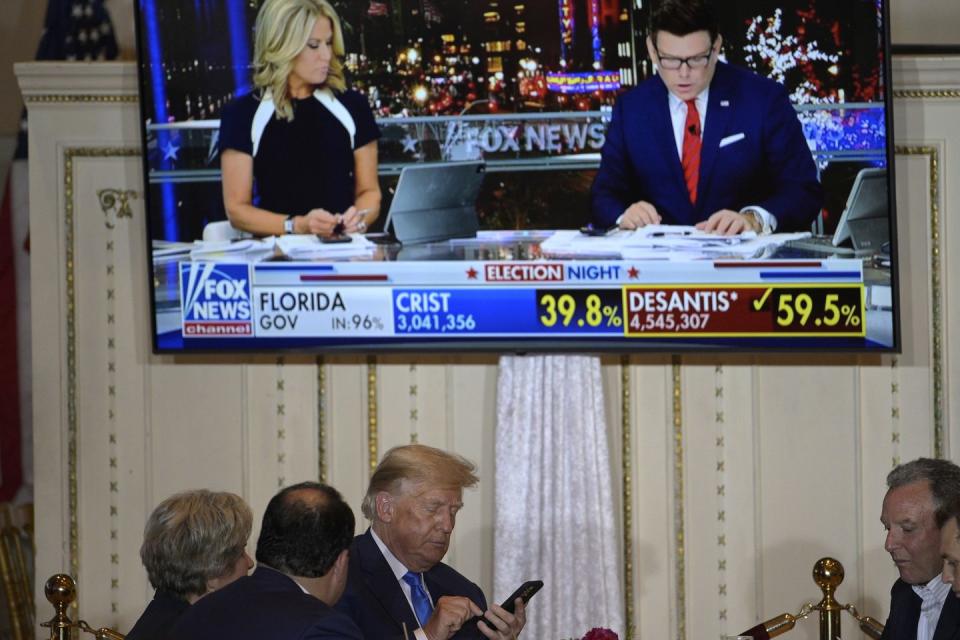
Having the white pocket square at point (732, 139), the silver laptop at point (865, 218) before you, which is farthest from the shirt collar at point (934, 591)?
the white pocket square at point (732, 139)

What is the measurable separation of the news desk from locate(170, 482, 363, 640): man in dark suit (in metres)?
2.67

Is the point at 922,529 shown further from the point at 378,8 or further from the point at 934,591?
the point at 378,8

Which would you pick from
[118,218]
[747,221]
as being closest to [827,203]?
[747,221]

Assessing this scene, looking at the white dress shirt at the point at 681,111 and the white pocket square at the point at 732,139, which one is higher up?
the white dress shirt at the point at 681,111

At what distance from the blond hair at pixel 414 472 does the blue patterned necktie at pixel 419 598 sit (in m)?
0.21

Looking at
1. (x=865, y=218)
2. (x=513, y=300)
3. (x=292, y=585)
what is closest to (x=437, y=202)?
(x=513, y=300)

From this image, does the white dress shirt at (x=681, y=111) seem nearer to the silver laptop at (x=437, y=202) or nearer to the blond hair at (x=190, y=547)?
the silver laptop at (x=437, y=202)

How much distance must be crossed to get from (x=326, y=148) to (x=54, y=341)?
156cm

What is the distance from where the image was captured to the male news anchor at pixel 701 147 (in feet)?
20.8

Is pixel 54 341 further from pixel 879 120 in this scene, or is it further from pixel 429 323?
pixel 879 120

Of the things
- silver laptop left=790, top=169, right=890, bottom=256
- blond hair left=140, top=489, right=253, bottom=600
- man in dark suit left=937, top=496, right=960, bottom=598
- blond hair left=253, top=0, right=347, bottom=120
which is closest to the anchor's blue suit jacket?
silver laptop left=790, top=169, right=890, bottom=256

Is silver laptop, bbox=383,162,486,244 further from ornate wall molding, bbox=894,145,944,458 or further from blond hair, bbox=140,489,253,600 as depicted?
blond hair, bbox=140,489,253,600

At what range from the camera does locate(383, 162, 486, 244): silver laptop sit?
6.52 metres

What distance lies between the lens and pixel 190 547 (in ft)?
13.0
